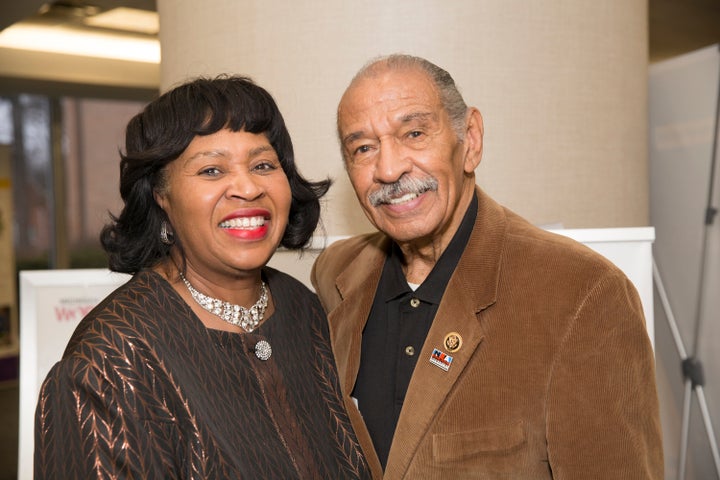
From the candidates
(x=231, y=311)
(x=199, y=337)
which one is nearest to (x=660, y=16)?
(x=231, y=311)

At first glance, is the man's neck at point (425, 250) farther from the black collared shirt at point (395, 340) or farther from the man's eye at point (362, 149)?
the man's eye at point (362, 149)

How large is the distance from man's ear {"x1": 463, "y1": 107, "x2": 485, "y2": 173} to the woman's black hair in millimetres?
492

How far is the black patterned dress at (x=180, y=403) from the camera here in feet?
4.98

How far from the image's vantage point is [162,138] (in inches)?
71.0

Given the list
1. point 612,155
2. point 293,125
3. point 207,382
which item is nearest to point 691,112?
point 612,155

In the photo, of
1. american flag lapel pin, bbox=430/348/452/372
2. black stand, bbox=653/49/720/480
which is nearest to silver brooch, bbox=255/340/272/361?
american flag lapel pin, bbox=430/348/452/372

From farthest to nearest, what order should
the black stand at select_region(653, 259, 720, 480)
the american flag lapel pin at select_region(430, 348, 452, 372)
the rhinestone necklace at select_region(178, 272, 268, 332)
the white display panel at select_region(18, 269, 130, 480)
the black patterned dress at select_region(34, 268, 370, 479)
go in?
the black stand at select_region(653, 259, 720, 480) < the white display panel at select_region(18, 269, 130, 480) < the rhinestone necklace at select_region(178, 272, 268, 332) < the american flag lapel pin at select_region(430, 348, 452, 372) < the black patterned dress at select_region(34, 268, 370, 479)

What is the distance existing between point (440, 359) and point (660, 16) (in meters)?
6.92

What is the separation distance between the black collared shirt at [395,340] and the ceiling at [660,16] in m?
4.46

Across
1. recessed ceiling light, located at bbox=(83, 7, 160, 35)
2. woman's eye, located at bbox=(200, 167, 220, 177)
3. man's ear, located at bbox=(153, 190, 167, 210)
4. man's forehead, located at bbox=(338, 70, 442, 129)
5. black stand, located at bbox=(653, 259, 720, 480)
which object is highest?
recessed ceiling light, located at bbox=(83, 7, 160, 35)

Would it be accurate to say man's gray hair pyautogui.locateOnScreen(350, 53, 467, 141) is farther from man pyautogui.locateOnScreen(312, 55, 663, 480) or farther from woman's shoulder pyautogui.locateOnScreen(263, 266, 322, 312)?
woman's shoulder pyautogui.locateOnScreen(263, 266, 322, 312)

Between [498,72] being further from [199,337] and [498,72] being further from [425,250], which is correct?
[199,337]

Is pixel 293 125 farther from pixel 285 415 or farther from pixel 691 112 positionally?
pixel 691 112

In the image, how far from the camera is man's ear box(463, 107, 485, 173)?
81.2 inches
